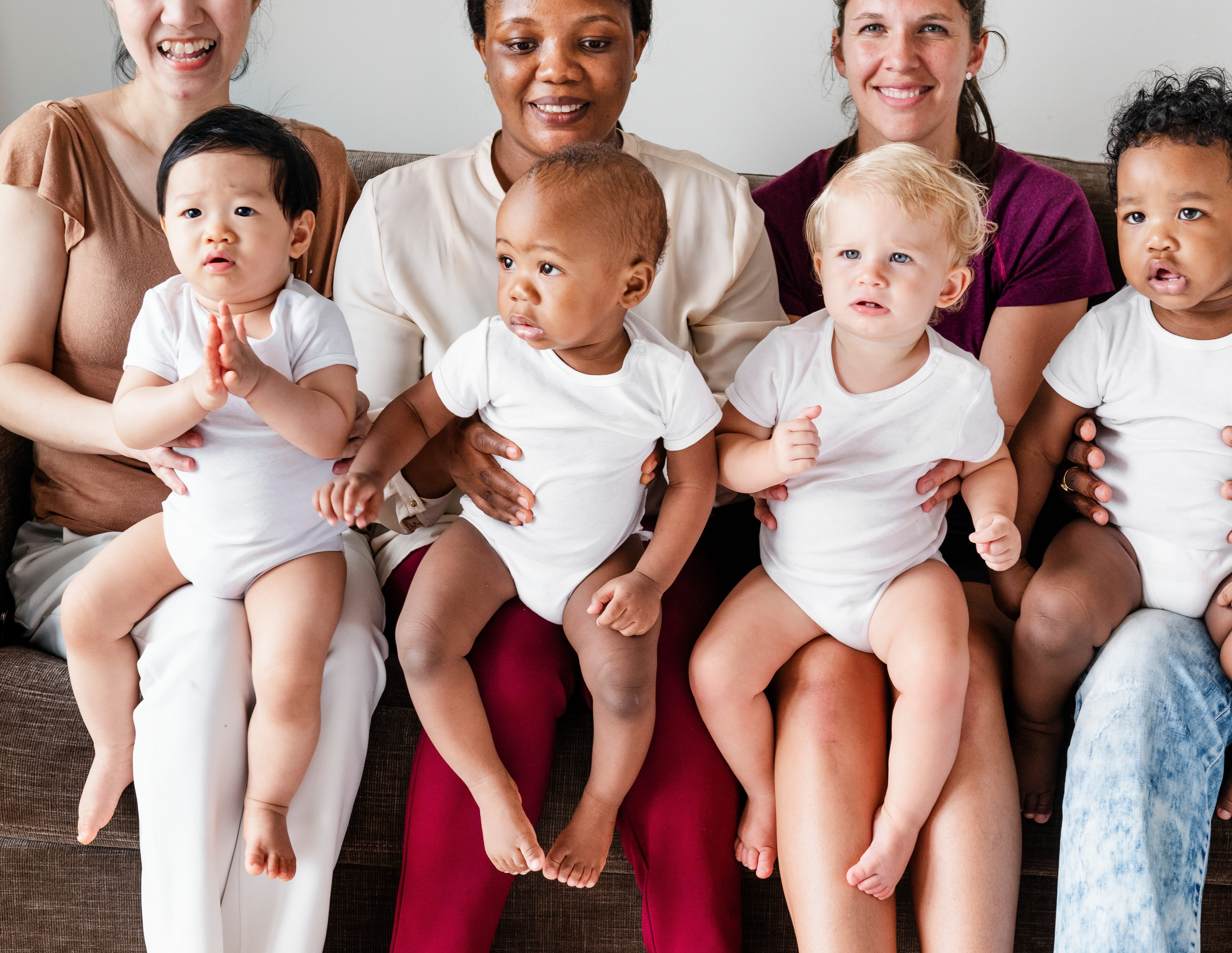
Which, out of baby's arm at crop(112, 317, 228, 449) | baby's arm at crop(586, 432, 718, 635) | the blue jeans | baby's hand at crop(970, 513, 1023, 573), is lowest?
the blue jeans

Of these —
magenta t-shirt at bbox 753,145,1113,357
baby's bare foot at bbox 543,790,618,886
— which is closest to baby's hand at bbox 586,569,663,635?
baby's bare foot at bbox 543,790,618,886

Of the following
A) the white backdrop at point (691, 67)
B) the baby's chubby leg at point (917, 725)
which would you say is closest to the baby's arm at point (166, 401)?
the baby's chubby leg at point (917, 725)

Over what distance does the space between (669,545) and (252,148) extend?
73 cm

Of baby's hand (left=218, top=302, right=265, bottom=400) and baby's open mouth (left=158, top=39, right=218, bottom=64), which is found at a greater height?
baby's open mouth (left=158, top=39, right=218, bottom=64)

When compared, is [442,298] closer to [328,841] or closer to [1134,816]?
[328,841]

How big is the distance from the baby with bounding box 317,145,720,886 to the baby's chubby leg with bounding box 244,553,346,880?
11cm

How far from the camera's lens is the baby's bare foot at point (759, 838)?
133 centimetres

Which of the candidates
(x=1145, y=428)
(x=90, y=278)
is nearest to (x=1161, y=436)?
(x=1145, y=428)

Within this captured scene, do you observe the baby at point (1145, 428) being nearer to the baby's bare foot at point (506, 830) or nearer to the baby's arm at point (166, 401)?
the baby's bare foot at point (506, 830)

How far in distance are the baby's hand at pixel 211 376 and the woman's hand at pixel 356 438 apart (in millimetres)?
197

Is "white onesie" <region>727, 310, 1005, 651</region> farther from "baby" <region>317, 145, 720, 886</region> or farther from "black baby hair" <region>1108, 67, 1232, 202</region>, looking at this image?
"black baby hair" <region>1108, 67, 1232, 202</region>

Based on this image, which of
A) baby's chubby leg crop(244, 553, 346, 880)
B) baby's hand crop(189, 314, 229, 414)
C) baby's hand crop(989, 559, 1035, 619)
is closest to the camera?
baby's hand crop(189, 314, 229, 414)

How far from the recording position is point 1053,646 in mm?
1373

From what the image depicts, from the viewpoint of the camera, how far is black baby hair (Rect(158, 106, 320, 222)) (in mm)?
1282
